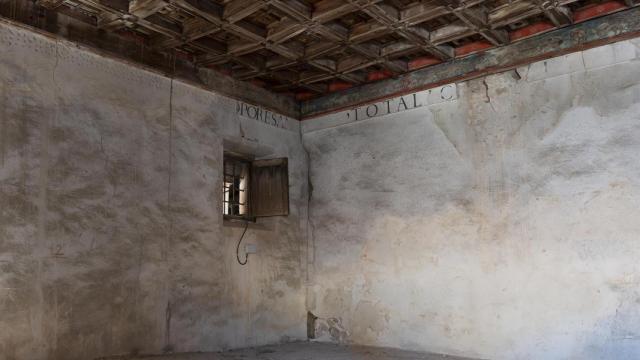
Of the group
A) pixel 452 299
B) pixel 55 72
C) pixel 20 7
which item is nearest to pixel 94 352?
pixel 55 72

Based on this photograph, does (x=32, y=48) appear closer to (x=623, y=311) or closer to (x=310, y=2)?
(x=310, y=2)

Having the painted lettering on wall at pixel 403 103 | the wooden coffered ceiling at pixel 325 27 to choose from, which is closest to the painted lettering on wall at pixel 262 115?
the wooden coffered ceiling at pixel 325 27

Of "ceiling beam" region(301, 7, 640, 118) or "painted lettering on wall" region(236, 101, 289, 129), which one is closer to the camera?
"ceiling beam" region(301, 7, 640, 118)

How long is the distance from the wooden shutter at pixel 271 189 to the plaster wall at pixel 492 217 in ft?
2.52

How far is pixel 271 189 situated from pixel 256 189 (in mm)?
196

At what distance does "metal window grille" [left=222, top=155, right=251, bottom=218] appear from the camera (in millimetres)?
6215

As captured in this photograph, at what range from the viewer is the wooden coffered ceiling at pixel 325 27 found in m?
4.64

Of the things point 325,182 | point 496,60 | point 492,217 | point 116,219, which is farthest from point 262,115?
point 492,217

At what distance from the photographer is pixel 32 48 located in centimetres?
440

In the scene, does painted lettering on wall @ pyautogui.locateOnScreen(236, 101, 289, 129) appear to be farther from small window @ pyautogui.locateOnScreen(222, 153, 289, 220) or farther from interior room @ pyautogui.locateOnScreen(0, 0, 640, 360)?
small window @ pyautogui.locateOnScreen(222, 153, 289, 220)

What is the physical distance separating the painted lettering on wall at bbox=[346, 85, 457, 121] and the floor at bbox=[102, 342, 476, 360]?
274 cm

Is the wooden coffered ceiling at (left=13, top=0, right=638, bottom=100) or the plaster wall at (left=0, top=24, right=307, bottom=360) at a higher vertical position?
the wooden coffered ceiling at (left=13, top=0, right=638, bottom=100)

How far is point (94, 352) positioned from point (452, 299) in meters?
3.50

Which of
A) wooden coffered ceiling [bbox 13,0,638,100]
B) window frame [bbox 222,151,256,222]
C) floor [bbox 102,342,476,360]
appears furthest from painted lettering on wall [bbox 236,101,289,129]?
floor [bbox 102,342,476,360]
